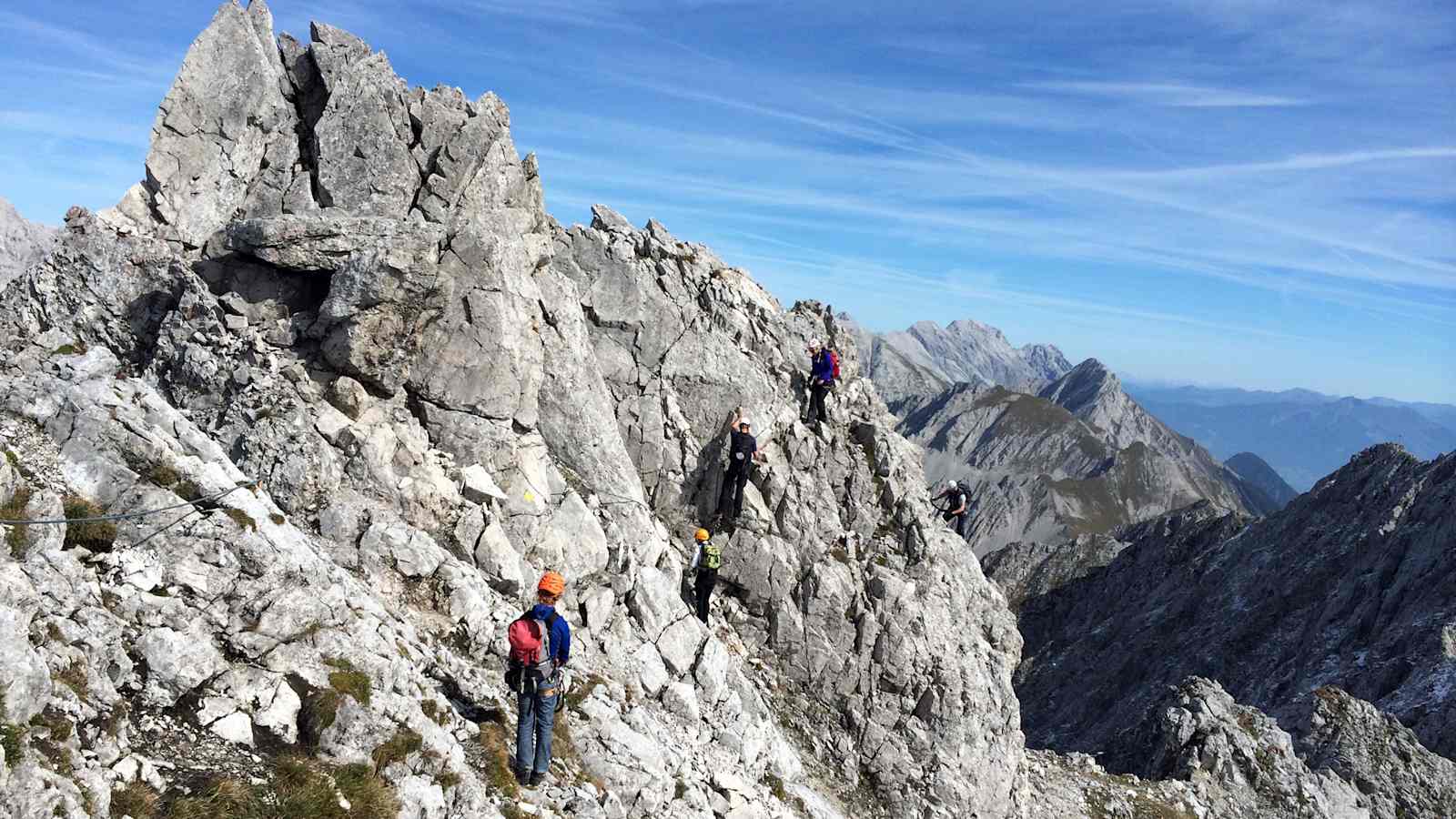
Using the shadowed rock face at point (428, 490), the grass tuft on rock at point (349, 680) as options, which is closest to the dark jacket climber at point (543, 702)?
the shadowed rock face at point (428, 490)

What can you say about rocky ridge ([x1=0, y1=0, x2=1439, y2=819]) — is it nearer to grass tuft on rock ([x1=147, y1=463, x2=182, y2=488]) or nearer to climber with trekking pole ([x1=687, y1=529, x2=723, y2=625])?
grass tuft on rock ([x1=147, y1=463, x2=182, y2=488])

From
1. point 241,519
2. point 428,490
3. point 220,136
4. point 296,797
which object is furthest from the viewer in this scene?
point 220,136

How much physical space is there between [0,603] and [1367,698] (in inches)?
3827

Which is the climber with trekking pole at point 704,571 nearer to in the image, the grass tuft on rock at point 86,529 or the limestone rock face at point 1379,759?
the grass tuft on rock at point 86,529

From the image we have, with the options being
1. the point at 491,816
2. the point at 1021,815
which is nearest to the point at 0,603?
the point at 491,816

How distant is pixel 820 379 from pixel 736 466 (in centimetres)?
772

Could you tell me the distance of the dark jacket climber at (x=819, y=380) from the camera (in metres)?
38.1

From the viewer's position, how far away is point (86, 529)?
14.8 metres

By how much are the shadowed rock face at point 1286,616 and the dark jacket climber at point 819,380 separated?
2053 inches

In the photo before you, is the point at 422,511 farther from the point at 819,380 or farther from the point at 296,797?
the point at 819,380

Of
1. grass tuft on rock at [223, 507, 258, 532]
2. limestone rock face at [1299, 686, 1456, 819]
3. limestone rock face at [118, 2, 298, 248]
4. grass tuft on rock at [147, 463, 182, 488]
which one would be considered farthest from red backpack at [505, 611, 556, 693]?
limestone rock face at [1299, 686, 1456, 819]

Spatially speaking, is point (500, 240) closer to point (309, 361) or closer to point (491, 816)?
point (309, 361)

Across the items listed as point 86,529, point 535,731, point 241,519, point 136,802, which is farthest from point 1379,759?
point 86,529

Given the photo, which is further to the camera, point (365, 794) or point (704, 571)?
point (704, 571)
